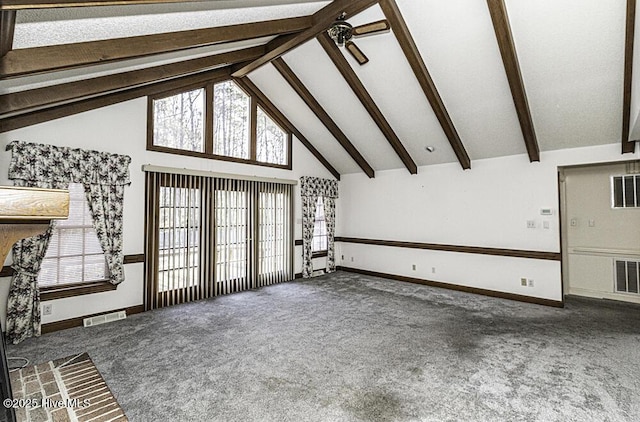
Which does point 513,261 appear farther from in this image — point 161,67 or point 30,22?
point 30,22

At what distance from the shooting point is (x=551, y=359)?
136 inches

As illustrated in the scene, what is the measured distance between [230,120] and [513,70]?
4.59 m

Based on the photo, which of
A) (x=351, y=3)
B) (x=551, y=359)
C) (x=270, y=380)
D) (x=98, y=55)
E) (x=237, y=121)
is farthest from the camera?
(x=237, y=121)

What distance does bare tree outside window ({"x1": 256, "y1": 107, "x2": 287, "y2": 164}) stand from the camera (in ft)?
22.2

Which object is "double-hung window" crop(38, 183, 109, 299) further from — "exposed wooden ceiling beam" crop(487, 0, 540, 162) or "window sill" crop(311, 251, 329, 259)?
"exposed wooden ceiling beam" crop(487, 0, 540, 162)

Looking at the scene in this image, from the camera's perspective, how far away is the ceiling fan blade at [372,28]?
3.46 meters

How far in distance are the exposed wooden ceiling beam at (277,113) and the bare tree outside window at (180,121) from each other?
0.95 meters

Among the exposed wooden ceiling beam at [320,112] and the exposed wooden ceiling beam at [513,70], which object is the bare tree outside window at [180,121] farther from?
the exposed wooden ceiling beam at [513,70]

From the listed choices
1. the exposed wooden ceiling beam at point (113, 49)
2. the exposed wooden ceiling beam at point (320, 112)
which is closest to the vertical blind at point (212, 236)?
the exposed wooden ceiling beam at point (320, 112)

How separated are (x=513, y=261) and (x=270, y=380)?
4724 millimetres

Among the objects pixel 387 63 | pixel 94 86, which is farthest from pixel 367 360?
pixel 94 86

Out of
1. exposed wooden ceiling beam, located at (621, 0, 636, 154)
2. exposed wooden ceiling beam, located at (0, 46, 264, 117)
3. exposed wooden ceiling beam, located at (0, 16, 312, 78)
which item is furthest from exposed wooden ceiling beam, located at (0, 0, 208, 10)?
exposed wooden ceiling beam, located at (621, 0, 636, 154)

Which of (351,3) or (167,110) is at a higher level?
(351,3)

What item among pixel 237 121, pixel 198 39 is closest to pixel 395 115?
pixel 237 121
